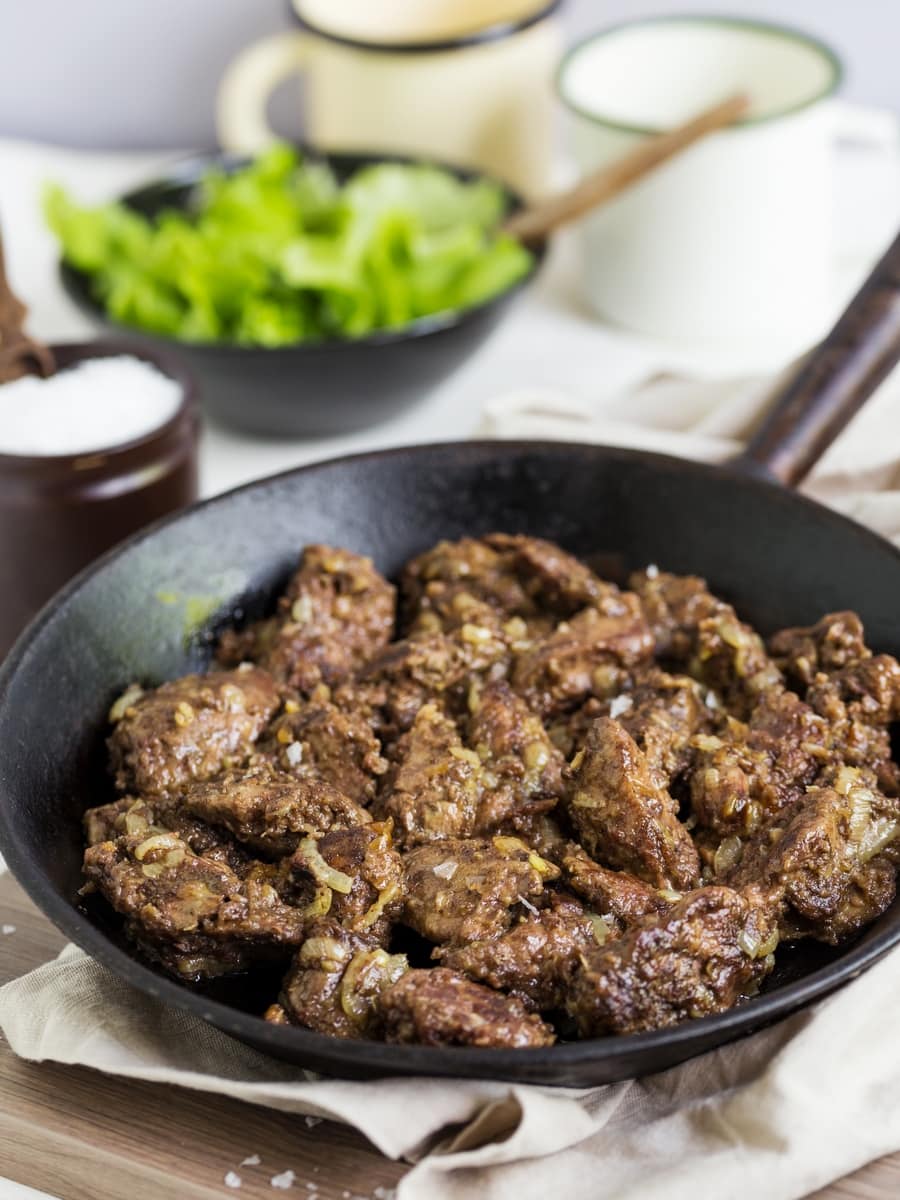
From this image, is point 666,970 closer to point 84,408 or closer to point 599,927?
point 599,927

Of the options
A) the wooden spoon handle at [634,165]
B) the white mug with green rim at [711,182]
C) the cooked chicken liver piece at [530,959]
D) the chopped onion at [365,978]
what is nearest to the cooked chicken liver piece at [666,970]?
the cooked chicken liver piece at [530,959]

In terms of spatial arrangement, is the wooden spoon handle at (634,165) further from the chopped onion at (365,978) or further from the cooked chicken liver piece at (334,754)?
the chopped onion at (365,978)

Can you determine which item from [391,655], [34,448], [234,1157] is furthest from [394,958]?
[34,448]

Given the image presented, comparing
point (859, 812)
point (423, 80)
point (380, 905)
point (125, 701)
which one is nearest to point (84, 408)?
point (125, 701)

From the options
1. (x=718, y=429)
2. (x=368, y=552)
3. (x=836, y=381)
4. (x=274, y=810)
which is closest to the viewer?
(x=274, y=810)

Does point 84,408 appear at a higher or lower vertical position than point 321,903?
lower

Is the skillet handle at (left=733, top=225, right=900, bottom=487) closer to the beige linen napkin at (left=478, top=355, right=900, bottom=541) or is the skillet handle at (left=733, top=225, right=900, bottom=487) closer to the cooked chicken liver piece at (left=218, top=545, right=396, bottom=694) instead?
the beige linen napkin at (left=478, top=355, right=900, bottom=541)

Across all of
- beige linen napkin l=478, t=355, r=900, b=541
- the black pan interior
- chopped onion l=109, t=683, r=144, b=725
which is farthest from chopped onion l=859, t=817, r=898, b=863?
chopped onion l=109, t=683, r=144, b=725
